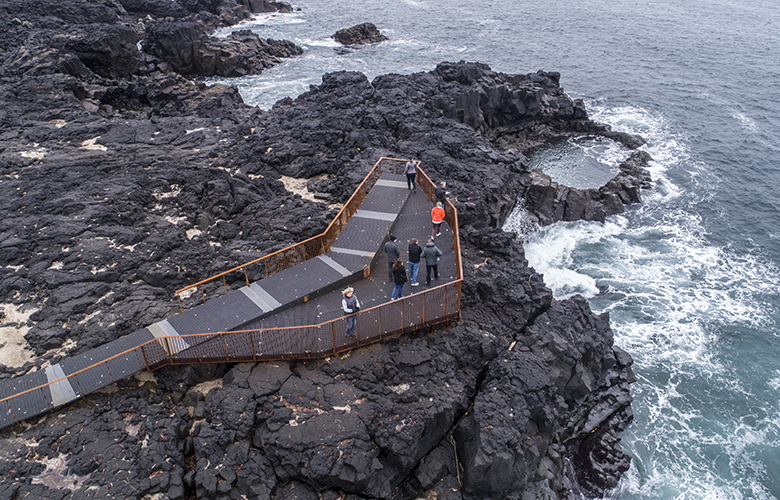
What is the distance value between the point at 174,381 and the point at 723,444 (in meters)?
21.9

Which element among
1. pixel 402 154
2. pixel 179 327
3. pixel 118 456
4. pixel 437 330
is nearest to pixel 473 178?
pixel 402 154

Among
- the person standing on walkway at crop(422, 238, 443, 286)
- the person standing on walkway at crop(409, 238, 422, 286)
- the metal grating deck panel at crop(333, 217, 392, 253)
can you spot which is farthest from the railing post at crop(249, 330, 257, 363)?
the person standing on walkway at crop(422, 238, 443, 286)

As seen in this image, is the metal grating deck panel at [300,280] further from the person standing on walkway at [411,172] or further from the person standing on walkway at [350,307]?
the person standing on walkway at [411,172]

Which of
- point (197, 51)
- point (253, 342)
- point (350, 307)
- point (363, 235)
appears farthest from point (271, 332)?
point (197, 51)

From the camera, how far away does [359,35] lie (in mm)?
77000

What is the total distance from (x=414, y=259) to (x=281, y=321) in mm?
4925

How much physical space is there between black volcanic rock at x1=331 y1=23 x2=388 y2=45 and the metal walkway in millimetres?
62510

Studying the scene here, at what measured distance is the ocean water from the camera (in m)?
22.1

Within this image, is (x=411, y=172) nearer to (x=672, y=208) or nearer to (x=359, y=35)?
(x=672, y=208)

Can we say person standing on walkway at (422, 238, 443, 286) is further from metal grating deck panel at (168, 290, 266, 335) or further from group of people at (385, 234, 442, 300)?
metal grating deck panel at (168, 290, 266, 335)

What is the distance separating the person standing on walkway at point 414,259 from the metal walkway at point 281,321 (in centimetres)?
43

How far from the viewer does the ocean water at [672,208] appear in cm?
2209

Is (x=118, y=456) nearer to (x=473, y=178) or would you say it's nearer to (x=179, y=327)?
(x=179, y=327)

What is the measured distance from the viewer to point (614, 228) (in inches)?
1410
